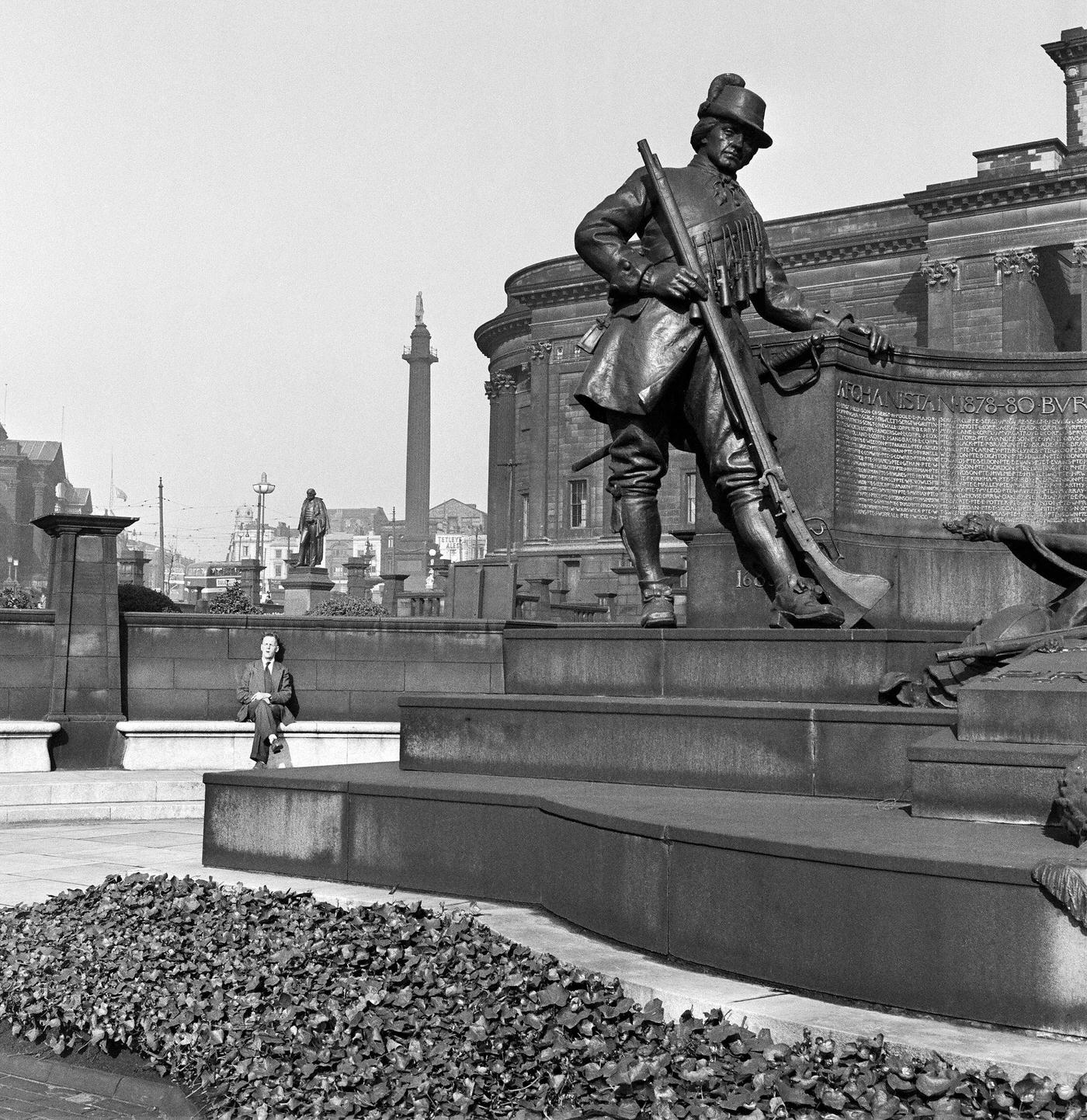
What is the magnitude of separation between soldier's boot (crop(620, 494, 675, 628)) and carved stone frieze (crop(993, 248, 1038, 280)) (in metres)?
51.1

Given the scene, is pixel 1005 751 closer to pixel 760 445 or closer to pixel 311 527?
pixel 760 445

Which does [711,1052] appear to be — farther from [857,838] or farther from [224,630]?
[224,630]

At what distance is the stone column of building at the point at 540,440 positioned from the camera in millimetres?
80000

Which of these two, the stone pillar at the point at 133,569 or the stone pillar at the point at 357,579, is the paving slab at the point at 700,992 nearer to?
the stone pillar at the point at 133,569

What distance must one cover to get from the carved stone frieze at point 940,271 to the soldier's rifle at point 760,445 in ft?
171

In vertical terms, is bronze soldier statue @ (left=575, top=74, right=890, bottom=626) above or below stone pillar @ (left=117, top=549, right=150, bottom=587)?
below

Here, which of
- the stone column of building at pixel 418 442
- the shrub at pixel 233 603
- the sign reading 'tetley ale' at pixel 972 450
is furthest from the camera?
the stone column of building at pixel 418 442

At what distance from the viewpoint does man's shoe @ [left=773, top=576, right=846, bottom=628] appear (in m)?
8.01

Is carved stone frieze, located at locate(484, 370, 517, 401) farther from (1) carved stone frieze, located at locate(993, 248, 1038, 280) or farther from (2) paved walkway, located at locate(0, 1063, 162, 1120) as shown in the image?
(2) paved walkway, located at locate(0, 1063, 162, 1120)

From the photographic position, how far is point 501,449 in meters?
89.6

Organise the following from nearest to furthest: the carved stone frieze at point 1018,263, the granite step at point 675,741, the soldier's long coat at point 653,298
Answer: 1. the granite step at point 675,741
2. the soldier's long coat at point 653,298
3. the carved stone frieze at point 1018,263

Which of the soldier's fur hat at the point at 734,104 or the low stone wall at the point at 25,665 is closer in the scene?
the soldier's fur hat at the point at 734,104

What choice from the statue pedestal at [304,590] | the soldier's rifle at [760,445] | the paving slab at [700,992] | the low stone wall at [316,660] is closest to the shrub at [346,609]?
the statue pedestal at [304,590]

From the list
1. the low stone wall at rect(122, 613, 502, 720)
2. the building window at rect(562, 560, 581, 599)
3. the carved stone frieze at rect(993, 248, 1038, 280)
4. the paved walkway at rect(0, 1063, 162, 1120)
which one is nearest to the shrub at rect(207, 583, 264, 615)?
the building window at rect(562, 560, 581, 599)
